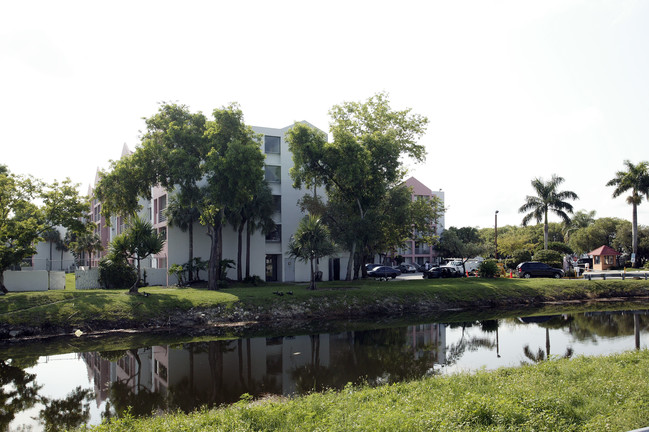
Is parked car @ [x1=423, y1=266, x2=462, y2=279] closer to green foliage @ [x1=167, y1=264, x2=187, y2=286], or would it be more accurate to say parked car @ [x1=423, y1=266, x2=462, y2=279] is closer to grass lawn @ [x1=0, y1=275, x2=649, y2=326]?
grass lawn @ [x1=0, y1=275, x2=649, y2=326]

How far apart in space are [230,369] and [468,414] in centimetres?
1061

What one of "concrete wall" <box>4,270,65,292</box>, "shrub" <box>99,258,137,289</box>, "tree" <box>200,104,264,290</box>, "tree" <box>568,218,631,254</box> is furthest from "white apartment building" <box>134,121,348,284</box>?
"tree" <box>568,218,631,254</box>

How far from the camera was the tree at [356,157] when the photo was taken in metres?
39.9

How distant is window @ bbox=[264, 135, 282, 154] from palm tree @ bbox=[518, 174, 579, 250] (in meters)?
37.8

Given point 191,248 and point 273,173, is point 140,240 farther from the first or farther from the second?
point 273,173

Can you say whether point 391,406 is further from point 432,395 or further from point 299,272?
point 299,272

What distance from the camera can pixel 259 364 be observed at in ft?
57.4

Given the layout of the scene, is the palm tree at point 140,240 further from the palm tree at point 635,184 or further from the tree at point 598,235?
the tree at point 598,235

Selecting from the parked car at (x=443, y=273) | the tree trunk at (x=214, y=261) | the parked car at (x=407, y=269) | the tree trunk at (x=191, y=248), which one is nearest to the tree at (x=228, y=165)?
the tree trunk at (x=214, y=261)

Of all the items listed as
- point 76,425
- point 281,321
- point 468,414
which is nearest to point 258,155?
point 281,321

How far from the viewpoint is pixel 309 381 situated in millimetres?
14820

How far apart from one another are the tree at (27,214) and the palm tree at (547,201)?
5549 cm

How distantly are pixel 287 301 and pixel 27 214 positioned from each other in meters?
A: 18.7

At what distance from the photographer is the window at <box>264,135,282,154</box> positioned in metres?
45.5
